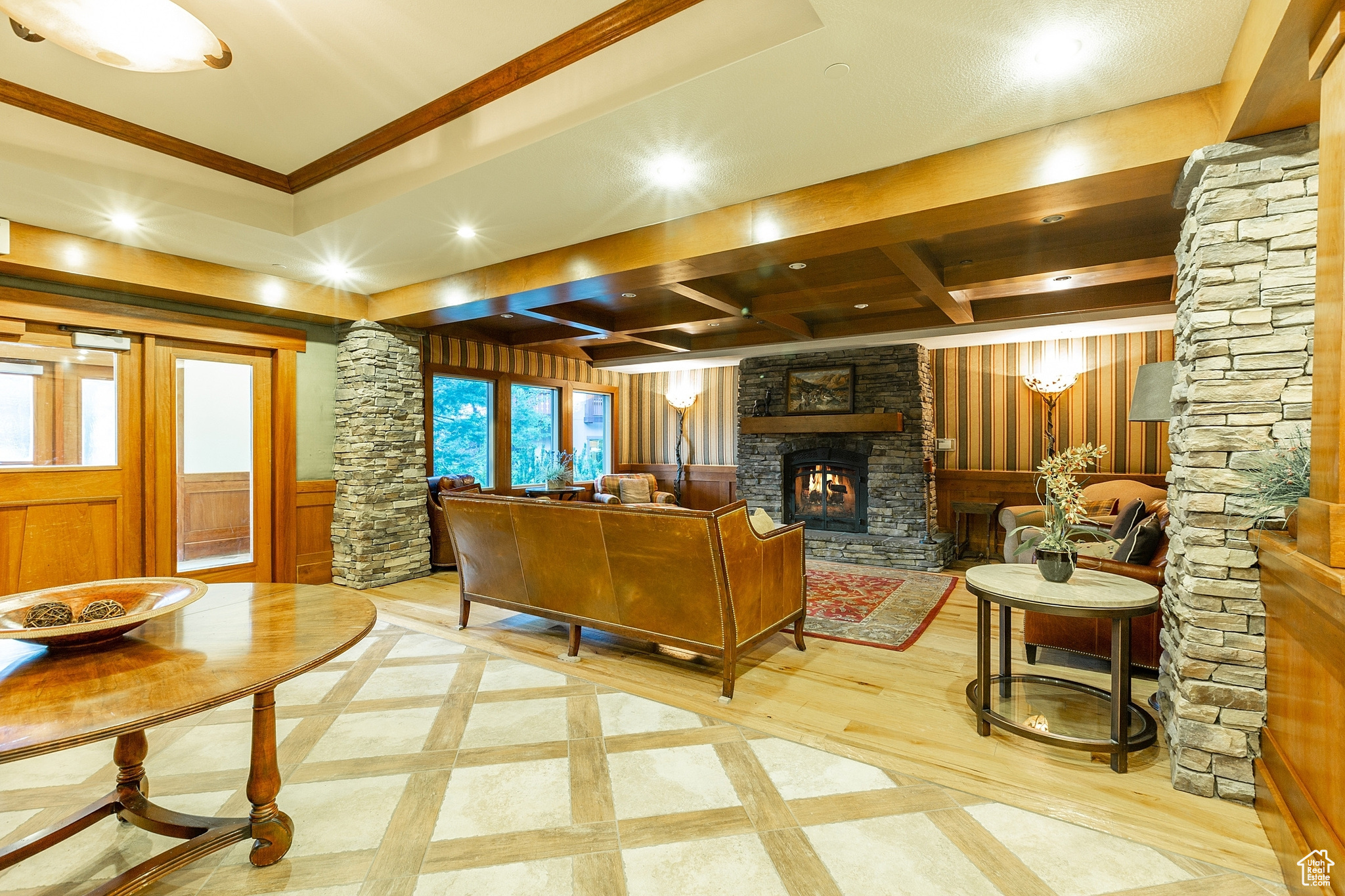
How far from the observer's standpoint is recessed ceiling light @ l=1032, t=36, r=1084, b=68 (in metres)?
1.91

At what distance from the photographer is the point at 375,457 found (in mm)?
5250

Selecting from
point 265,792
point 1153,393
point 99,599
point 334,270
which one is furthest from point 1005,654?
point 334,270

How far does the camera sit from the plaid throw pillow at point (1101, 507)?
17.3ft

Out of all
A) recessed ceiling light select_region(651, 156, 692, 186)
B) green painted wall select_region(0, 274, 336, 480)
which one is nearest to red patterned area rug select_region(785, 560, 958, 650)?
recessed ceiling light select_region(651, 156, 692, 186)

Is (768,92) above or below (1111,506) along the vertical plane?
above

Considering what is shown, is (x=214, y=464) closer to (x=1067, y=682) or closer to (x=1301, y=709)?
(x=1067, y=682)

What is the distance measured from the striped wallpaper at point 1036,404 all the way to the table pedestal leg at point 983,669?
15.1ft

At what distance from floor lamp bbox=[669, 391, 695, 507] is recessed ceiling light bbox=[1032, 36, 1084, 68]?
21.5ft

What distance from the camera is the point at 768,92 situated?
2.19m

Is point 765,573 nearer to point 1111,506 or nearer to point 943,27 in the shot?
point 943,27

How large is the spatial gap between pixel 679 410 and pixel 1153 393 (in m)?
6.17

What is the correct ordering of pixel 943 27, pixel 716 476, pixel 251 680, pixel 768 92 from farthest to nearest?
pixel 716 476 < pixel 768 92 < pixel 943 27 < pixel 251 680

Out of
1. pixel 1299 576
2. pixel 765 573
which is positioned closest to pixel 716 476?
pixel 765 573

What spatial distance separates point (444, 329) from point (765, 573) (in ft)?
15.4
